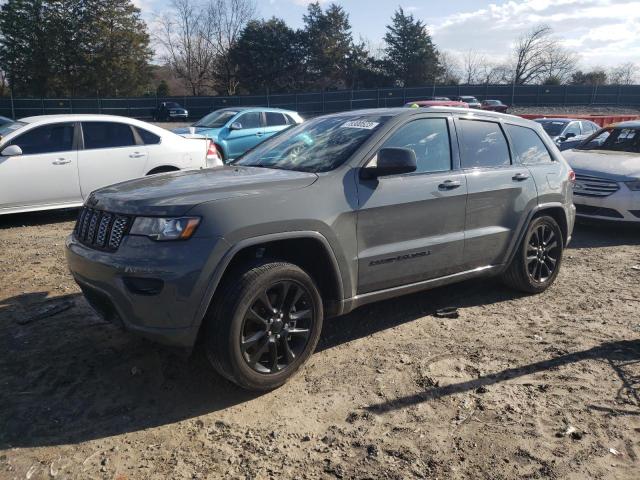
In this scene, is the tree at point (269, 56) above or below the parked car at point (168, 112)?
above

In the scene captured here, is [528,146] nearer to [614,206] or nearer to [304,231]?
[304,231]

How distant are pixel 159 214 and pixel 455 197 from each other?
7.59 feet

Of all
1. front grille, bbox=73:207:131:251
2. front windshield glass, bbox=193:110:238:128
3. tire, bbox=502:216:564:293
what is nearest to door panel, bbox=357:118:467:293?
tire, bbox=502:216:564:293

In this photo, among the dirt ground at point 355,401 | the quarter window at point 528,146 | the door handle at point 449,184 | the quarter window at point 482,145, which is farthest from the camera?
the quarter window at point 528,146

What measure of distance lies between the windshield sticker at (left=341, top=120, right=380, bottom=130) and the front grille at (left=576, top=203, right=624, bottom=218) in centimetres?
528

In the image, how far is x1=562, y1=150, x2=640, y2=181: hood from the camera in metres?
7.92

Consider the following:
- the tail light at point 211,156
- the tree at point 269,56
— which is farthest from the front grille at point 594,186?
the tree at point 269,56

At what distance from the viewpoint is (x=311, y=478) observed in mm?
2645

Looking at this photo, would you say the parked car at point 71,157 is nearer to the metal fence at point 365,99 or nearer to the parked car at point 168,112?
the metal fence at point 365,99

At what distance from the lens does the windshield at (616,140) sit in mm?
9016

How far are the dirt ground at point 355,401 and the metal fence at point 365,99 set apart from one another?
36.0 metres

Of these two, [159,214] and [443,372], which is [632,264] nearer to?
[443,372]

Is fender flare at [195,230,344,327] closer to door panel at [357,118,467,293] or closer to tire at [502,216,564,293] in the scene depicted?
door panel at [357,118,467,293]

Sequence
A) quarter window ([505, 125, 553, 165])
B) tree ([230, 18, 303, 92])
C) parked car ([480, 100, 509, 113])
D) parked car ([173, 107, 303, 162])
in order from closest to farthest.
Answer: quarter window ([505, 125, 553, 165]), parked car ([173, 107, 303, 162]), parked car ([480, 100, 509, 113]), tree ([230, 18, 303, 92])
